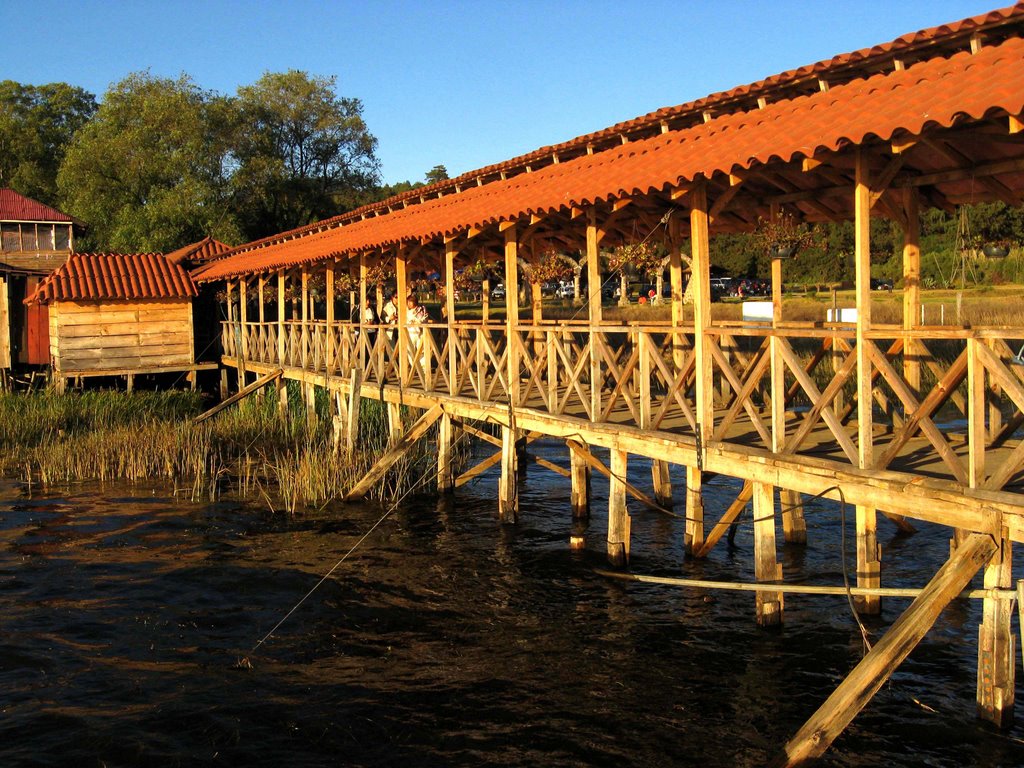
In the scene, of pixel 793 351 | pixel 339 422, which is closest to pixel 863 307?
pixel 793 351

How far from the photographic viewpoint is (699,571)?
12195 millimetres

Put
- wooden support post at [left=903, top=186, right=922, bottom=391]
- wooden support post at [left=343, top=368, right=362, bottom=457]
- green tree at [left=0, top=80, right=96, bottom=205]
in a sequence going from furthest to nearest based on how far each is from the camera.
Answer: green tree at [left=0, top=80, right=96, bottom=205] → wooden support post at [left=343, top=368, right=362, bottom=457] → wooden support post at [left=903, top=186, right=922, bottom=391]

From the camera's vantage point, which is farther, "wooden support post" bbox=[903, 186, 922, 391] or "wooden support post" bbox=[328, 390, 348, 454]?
Result: "wooden support post" bbox=[328, 390, 348, 454]

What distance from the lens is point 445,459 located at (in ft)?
53.6

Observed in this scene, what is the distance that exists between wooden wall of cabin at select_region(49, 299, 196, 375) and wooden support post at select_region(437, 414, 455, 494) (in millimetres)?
12162

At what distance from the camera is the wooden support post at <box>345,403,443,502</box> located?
587 inches

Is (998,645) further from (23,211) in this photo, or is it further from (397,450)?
(23,211)

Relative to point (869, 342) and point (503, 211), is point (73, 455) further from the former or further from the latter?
point (869, 342)

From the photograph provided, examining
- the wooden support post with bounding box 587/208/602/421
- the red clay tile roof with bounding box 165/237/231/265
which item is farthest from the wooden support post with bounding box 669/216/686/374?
the red clay tile roof with bounding box 165/237/231/265

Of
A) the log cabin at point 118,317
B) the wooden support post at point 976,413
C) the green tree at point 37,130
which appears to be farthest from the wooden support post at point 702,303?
the green tree at point 37,130

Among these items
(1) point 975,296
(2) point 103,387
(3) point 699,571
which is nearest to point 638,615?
(3) point 699,571

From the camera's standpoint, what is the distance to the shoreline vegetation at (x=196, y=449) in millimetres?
16672

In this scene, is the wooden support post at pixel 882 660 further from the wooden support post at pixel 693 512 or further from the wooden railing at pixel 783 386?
the wooden support post at pixel 693 512

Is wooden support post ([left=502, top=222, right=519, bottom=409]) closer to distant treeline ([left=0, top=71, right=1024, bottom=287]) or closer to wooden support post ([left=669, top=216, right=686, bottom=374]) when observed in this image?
wooden support post ([left=669, top=216, right=686, bottom=374])
